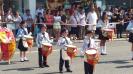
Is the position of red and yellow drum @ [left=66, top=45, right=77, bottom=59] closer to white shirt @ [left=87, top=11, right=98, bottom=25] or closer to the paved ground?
the paved ground

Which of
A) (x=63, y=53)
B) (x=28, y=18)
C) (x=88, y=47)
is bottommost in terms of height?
(x=63, y=53)

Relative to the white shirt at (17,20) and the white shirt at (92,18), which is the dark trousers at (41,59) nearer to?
the white shirt at (92,18)

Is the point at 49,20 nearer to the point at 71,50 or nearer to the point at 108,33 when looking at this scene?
the point at 108,33

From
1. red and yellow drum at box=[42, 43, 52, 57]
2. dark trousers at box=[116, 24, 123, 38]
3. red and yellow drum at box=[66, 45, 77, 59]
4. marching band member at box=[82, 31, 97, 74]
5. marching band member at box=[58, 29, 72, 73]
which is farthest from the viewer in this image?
dark trousers at box=[116, 24, 123, 38]

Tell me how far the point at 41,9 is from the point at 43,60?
9.89m

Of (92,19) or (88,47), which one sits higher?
(92,19)

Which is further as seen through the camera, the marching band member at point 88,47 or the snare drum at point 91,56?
the marching band member at point 88,47

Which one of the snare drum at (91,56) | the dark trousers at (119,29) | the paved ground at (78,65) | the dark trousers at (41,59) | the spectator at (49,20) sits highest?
the spectator at (49,20)

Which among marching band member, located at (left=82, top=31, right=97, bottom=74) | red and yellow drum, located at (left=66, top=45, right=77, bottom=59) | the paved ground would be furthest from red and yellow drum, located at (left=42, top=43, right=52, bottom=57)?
marching band member, located at (left=82, top=31, right=97, bottom=74)

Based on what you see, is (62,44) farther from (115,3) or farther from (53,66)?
Answer: (115,3)

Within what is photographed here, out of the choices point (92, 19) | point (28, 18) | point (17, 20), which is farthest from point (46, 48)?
point (28, 18)

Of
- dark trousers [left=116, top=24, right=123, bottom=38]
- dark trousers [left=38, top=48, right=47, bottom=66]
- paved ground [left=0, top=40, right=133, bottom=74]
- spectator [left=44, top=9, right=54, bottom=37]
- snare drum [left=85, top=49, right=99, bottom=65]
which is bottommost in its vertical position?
paved ground [left=0, top=40, right=133, bottom=74]

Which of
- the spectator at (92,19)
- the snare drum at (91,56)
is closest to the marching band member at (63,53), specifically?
the snare drum at (91,56)

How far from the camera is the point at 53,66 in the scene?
16.0 metres
